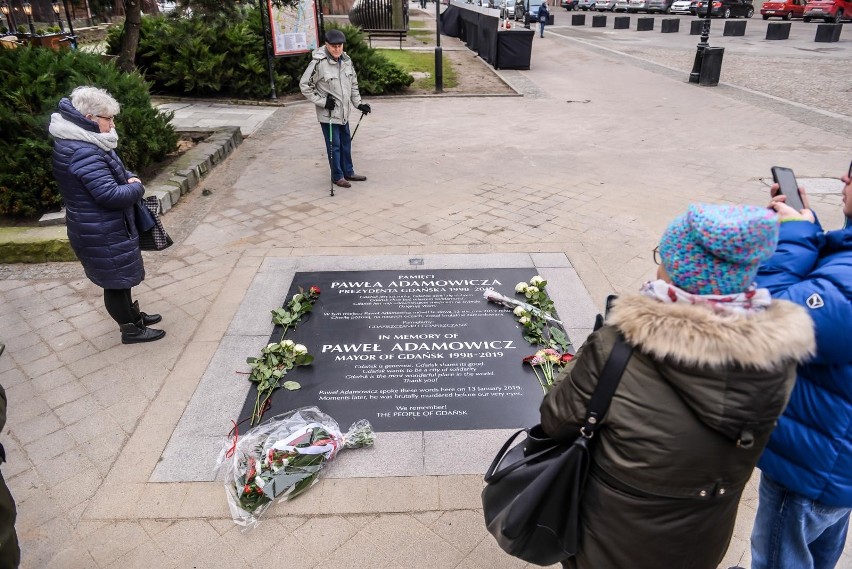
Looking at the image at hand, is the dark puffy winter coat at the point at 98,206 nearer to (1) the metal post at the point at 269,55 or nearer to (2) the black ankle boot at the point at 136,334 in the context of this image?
(2) the black ankle boot at the point at 136,334

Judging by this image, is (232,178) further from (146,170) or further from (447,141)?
(447,141)

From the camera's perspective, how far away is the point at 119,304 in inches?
167

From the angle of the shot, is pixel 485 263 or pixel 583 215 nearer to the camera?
pixel 485 263

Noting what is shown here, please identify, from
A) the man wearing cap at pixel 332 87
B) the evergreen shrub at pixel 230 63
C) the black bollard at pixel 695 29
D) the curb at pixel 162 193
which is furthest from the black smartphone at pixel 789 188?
the black bollard at pixel 695 29

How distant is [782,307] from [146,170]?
313 inches

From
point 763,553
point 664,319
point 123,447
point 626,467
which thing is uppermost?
point 664,319

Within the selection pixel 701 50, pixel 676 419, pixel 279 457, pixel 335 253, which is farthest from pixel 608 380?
→ pixel 701 50

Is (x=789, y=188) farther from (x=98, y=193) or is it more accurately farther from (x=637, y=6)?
(x=637, y=6)

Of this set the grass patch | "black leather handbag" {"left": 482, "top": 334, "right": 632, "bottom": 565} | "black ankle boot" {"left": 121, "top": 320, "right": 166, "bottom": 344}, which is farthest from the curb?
the grass patch

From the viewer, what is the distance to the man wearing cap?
7.15 metres

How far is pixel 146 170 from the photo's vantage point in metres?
7.88

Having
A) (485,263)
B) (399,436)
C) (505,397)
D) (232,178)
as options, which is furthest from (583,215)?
(232,178)

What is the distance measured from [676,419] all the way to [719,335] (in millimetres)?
261

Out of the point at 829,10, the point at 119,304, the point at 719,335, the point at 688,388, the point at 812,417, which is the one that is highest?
the point at 829,10
